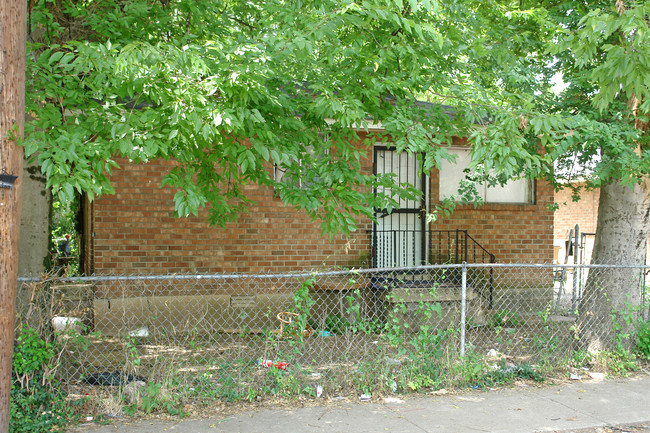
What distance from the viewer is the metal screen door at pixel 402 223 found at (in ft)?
32.9

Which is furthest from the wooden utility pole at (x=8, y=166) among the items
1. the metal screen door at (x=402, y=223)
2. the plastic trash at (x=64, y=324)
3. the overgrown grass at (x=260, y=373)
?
the metal screen door at (x=402, y=223)

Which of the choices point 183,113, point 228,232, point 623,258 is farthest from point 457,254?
point 183,113

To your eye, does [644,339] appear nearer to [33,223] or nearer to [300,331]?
[300,331]

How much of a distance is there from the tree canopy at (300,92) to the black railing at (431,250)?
329 cm

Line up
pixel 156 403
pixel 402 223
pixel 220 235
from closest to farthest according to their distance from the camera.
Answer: pixel 156 403
pixel 220 235
pixel 402 223

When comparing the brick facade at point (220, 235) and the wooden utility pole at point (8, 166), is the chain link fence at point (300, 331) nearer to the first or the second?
the brick facade at point (220, 235)

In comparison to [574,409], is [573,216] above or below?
above

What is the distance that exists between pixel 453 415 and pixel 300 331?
1.51 meters

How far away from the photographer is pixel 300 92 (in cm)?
570

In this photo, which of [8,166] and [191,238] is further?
[191,238]

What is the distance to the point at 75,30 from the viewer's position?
19.2 ft

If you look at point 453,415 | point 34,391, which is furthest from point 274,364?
point 34,391

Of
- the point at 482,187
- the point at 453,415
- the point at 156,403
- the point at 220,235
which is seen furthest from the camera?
the point at 482,187

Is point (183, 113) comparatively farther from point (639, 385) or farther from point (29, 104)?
point (639, 385)
